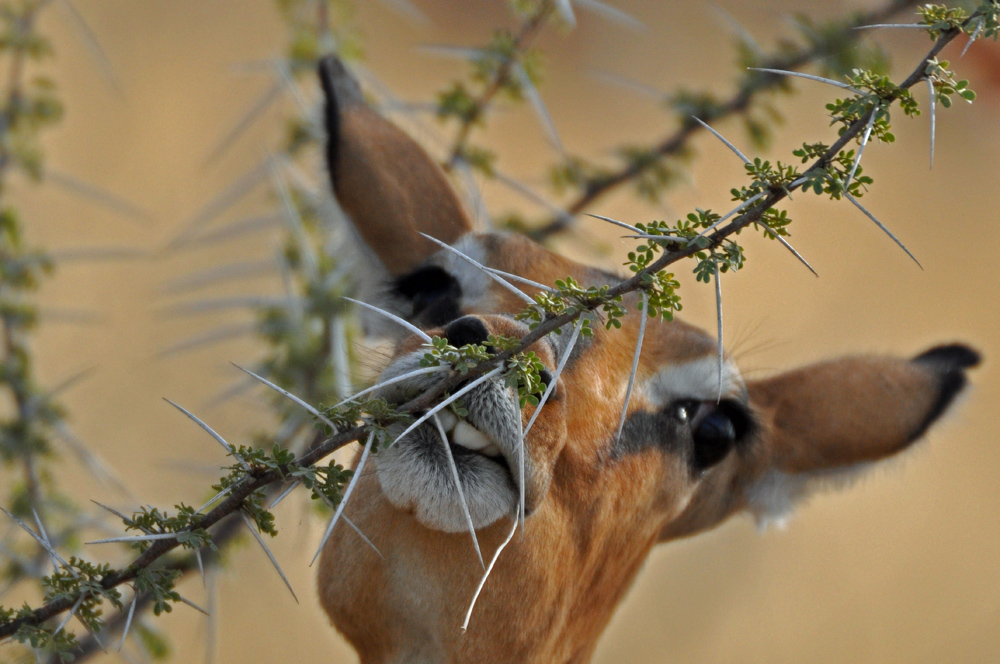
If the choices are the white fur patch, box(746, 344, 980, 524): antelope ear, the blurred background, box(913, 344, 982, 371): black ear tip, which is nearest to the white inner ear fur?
box(746, 344, 980, 524): antelope ear

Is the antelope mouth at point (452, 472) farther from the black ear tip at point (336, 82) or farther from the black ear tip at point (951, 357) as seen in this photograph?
the black ear tip at point (951, 357)

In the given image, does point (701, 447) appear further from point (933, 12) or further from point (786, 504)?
point (933, 12)

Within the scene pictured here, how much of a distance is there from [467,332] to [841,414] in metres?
1.80

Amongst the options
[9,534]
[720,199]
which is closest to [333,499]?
[9,534]

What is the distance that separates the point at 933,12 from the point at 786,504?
2085mm

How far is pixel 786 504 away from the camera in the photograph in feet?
12.5

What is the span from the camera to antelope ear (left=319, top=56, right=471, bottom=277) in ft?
12.4

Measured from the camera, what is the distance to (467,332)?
95.5 inches

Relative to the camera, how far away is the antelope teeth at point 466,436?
2484 millimetres

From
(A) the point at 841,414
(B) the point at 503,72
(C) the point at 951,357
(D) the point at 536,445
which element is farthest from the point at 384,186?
(C) the point at 951,357

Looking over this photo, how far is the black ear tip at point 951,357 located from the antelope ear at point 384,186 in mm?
1829

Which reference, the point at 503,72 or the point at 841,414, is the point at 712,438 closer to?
the point at 841,414

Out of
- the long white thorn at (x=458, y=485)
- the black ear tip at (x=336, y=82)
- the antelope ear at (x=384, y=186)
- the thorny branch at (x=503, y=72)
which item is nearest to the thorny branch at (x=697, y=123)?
the thorny branch at (x=503, y=72)

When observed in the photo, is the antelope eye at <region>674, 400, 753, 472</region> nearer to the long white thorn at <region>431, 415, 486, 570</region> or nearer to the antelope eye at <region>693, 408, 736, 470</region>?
the antelope eye at <region>693, 408, 736, 470</region>
